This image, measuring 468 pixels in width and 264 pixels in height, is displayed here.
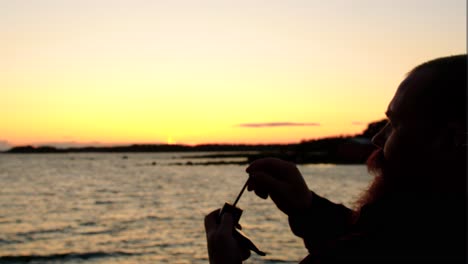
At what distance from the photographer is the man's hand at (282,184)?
203 cm

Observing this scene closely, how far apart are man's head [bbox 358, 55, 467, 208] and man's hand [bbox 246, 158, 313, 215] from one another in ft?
1.63

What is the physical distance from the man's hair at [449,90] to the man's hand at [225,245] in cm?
66

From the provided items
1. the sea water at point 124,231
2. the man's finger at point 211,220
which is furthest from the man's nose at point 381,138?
the sea water at point 124,231

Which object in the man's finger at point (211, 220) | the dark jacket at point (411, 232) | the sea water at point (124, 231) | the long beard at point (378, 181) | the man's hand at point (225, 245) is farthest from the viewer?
the sea water at point (124, 231)

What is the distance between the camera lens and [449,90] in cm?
Answer: 146

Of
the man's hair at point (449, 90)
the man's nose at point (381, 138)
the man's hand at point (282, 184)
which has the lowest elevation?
the man's hand at point (282, 184)

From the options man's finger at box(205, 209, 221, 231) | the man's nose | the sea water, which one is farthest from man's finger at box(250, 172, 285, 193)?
the sea water

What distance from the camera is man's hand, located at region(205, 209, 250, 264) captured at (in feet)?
5.38

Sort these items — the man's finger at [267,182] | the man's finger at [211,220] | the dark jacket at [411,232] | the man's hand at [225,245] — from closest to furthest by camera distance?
the dark jacket at [411,232] → the man's hand at [225,245] → the man's finger at [211,220] → the man's finger at [267,182]

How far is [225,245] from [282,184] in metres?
0.46

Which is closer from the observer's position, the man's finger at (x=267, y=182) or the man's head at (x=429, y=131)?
the man's head at (x=429, y=131)

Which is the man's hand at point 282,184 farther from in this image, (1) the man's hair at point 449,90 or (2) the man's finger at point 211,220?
(1) the man's hair at point 449,90

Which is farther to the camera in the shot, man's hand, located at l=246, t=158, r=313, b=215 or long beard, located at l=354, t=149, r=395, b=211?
man's hand, located at l=246, t=158, r=313, b=215

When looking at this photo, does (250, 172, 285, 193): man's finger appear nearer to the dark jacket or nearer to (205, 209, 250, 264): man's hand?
(205, 209, 250, 264): man's hand
